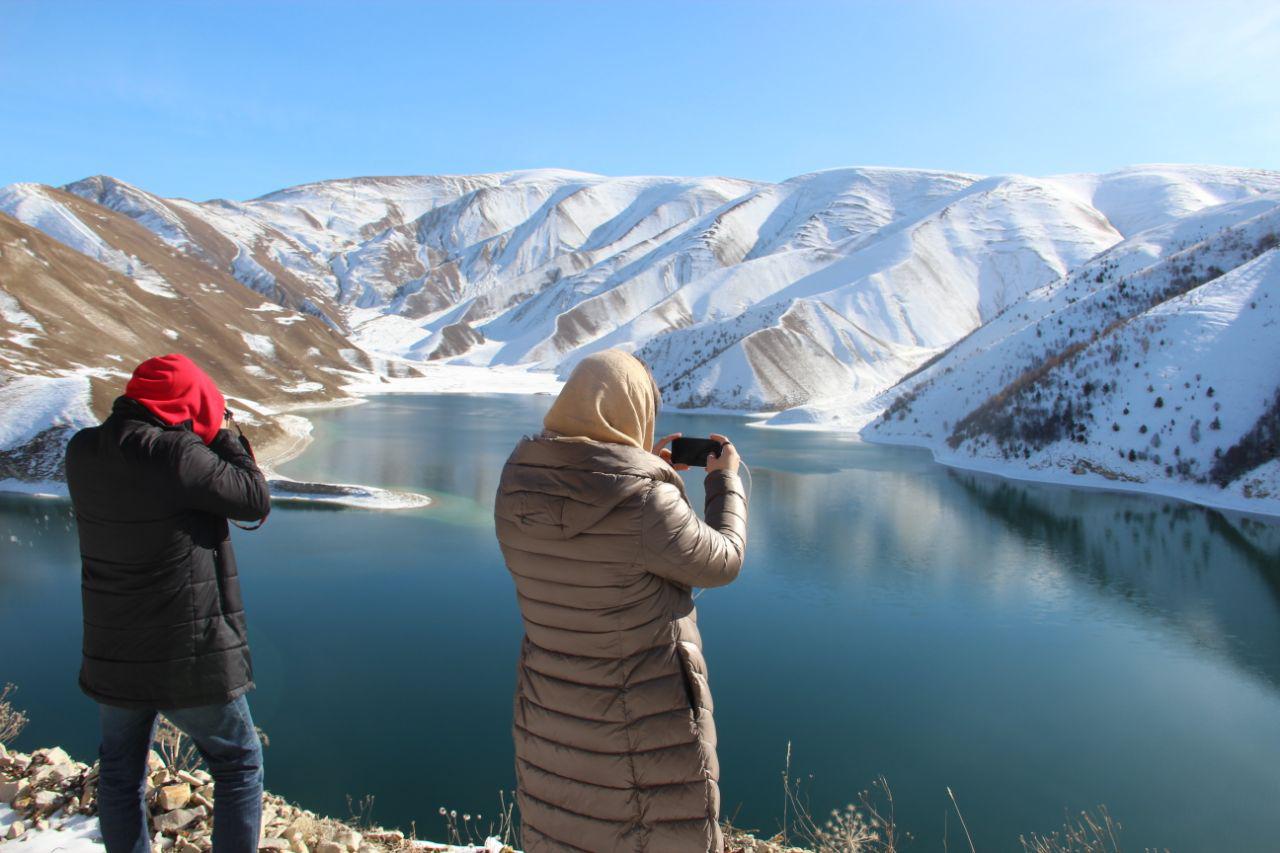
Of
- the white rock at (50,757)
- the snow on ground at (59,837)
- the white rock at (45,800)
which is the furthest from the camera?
the white rock at (50,757)

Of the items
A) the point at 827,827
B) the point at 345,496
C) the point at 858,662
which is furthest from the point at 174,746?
the point at 345,496

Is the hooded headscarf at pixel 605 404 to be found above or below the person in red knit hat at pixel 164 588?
above

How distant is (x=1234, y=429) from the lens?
2230cm

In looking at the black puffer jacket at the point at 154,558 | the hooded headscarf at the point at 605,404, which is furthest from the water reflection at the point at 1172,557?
the black puffer jacket at the point at 154,558

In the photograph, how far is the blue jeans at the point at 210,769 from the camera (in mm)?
2811

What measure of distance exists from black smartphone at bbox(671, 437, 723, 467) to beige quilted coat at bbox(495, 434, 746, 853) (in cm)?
54

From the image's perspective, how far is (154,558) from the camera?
104 inches

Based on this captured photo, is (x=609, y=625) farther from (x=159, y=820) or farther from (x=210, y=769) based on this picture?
(x=159, y=820)

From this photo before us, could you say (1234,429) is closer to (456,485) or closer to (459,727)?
(456,485)

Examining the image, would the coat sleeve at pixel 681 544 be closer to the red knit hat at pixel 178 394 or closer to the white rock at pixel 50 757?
the red knit hat at pixel 178 394

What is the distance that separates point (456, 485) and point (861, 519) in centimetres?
1129

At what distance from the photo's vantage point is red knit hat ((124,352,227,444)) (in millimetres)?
2705

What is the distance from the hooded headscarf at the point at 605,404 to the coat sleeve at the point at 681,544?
0.20 m

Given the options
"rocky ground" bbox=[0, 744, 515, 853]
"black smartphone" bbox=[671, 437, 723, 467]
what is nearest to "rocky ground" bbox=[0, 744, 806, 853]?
"rocky ground" bbox=[0, 744, 515, 853]
